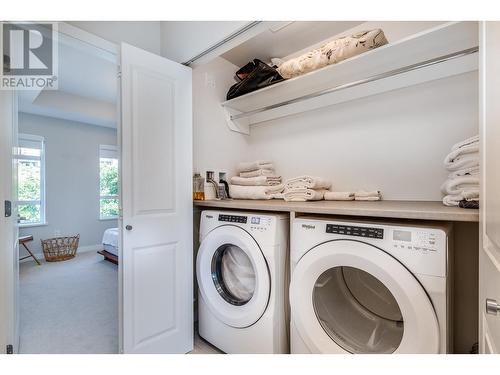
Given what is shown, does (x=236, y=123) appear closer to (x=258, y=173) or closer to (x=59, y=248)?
(x=258, y=173)

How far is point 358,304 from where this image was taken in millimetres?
1401

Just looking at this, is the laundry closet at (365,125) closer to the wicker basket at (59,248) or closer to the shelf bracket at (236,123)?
the shelf bracket at (236,123)

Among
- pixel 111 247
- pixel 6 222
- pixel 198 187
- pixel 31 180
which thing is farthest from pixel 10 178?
pixel 31 180

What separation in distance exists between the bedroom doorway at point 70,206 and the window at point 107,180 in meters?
0.02

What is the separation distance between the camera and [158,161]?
152 cm

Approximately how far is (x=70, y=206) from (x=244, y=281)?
4384mm

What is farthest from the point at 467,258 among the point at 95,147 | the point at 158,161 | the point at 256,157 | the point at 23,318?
the point at 95,147

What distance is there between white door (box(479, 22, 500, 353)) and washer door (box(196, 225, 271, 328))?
35.7 inches

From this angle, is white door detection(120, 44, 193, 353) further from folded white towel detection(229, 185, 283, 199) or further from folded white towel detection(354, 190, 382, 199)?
folded white towel detection(354, 190, 382, 199)

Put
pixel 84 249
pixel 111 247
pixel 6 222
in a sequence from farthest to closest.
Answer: pixel 84 249 < pixel 111 247 < pixel 6 222

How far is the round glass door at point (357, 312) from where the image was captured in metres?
1.18

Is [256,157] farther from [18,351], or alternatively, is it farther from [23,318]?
[23,318]

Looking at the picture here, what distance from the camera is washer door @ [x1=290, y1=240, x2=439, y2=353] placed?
0.93 meters

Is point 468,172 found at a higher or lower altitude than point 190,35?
lower
